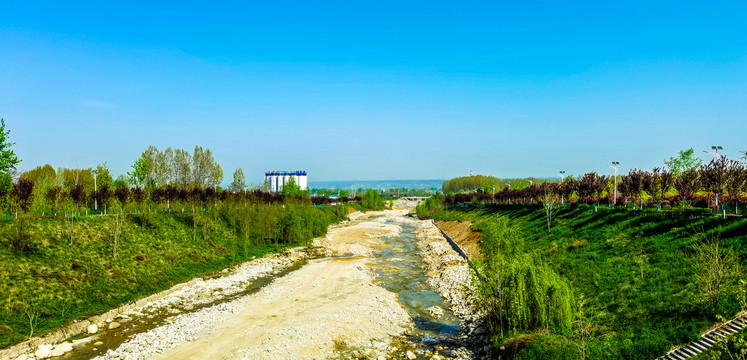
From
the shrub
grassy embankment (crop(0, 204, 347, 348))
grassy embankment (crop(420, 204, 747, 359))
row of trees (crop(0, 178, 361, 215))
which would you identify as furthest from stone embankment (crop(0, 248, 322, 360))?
the shrub

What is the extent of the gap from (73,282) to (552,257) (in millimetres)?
39078

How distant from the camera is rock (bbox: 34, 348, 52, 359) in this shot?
65.8 feet

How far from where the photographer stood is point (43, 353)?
20.3 meters

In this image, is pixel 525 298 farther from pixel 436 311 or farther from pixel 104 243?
pixel 104 243

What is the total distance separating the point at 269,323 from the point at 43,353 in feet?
37.6

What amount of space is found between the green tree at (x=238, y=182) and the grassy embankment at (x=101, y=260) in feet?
208

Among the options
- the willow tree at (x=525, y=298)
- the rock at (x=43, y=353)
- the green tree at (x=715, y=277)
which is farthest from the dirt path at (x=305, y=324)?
the green tree at (x=715, y=277)

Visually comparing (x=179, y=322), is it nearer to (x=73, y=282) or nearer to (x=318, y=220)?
(x=73, y=282)

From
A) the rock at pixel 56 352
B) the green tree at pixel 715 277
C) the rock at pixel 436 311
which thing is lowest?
the rock at pixel 436 311

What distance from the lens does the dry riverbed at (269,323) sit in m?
21.1

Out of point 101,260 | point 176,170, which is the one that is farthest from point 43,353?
point 176,170

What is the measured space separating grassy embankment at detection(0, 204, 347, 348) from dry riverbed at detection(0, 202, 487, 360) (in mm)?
2029

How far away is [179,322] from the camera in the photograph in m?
25.9

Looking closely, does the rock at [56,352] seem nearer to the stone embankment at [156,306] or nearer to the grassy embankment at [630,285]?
the stone embankment at [156,306]
